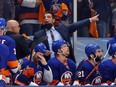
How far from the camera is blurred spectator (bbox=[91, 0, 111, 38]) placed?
1346 cm

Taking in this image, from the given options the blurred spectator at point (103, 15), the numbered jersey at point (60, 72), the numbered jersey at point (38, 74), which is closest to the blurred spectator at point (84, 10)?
the blurred spectator at point (103, 15)

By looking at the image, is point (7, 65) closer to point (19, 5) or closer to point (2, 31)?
point (2, 31)

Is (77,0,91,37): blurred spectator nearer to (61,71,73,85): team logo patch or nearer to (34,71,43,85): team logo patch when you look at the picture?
(61,71,73,85): team logo patch

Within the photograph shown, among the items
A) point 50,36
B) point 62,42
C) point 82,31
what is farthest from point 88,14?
point 62,42

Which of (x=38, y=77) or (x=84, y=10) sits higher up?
(x=84, y=10)

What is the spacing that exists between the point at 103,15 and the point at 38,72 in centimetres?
394

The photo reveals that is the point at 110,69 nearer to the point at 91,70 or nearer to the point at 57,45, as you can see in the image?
the point at 91,70

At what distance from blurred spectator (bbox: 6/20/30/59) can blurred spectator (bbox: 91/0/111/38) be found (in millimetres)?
2966

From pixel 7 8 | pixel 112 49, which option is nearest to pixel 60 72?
pixel 112 49

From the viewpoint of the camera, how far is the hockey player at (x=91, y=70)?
34.1 feet

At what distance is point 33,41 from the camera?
10.7 m

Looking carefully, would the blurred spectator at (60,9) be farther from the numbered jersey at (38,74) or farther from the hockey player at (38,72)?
the numbered jersey at (38,74)

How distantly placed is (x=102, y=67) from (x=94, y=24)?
257 centimetres

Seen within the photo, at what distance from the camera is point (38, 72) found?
10.0 metres
